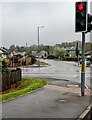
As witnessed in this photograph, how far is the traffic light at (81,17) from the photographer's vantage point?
11.9 metres

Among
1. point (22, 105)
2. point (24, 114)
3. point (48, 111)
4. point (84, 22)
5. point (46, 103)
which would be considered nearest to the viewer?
point (24, 114)

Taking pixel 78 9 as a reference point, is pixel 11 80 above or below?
Answer: below

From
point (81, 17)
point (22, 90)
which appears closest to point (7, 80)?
point (22, 90)

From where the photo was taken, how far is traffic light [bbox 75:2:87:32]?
1188 centimetres

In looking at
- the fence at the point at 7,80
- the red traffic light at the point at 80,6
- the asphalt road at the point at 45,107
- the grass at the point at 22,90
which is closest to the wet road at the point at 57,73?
the grass at the point at 22,90

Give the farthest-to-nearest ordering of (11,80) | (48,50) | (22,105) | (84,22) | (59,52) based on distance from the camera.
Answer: (48,50) → (59,52) → (11,80) → (84,22) → (22,105)

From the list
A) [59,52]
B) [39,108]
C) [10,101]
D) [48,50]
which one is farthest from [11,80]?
[48,50]

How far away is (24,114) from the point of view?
861cm

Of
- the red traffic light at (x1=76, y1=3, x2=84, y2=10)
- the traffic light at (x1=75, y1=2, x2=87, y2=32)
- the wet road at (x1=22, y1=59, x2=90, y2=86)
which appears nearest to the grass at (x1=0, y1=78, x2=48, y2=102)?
the traffic light at (x1=75, y1=2, x2=87, y2=32)

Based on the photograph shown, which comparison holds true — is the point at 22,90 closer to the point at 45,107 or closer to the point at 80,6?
the point at 45,107

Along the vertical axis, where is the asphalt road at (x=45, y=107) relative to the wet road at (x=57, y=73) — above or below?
below

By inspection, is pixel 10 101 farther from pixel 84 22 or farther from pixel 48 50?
pixel 48 50

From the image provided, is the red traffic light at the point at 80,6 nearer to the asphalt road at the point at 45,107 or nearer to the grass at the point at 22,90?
the asphalt road at the point at 45,107

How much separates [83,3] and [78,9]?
289mm
